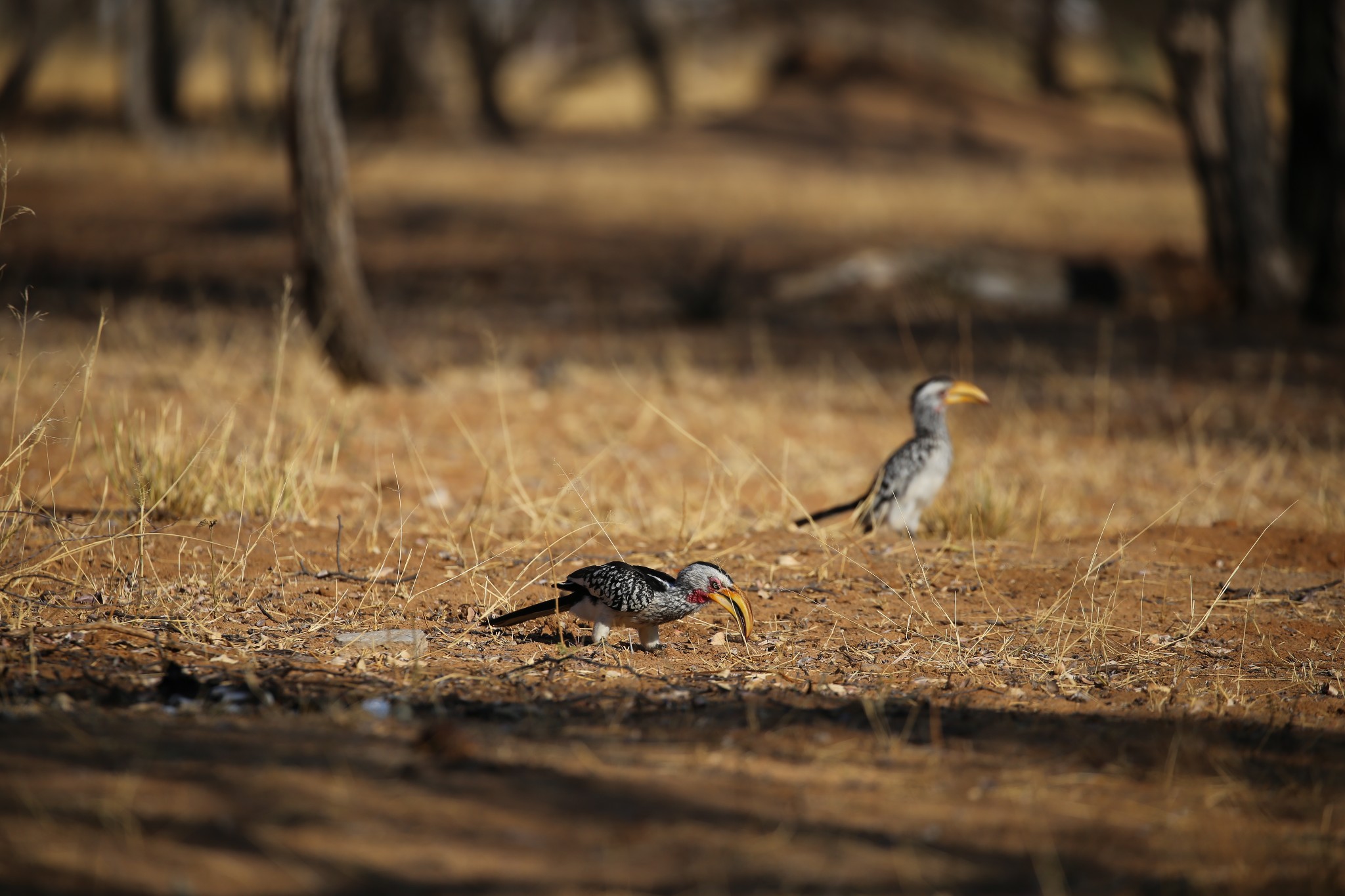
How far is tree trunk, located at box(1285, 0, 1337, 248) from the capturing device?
1154 cm

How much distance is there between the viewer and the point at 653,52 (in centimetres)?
3147

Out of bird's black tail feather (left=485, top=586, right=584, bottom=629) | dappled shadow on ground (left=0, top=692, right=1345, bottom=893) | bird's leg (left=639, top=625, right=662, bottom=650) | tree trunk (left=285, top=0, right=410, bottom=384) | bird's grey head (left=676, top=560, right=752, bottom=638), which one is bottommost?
dappled shadow on ground (left=0, top=692, right=1345, bottom=893)

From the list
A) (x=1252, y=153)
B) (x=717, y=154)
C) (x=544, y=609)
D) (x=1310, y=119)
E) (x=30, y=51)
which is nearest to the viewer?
(x=544, y=609)

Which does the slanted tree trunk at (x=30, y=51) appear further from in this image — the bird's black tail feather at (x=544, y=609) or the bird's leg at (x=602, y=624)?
the bird's leg at (x=602, y=624)

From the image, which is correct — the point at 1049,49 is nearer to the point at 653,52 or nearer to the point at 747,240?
the point at 653,52

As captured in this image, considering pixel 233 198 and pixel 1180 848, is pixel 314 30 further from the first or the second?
pixel 233 198

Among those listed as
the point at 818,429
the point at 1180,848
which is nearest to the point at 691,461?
the point at 818,429

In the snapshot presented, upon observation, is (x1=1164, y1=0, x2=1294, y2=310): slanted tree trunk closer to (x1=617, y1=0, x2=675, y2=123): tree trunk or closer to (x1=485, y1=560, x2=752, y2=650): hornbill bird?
(x1=485, y1=560, x2=752, y2=650): hornbill bird

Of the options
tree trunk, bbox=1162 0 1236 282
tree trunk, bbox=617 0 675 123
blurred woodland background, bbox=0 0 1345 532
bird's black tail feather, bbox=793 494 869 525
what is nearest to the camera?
bird's black tail feather, bbox=793 494 869 525

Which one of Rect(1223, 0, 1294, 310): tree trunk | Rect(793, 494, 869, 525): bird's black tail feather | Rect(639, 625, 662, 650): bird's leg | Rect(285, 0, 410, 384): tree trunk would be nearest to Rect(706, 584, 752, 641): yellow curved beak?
Rect(639, 625, 662, 650): bird's leg

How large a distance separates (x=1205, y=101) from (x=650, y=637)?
1026cm

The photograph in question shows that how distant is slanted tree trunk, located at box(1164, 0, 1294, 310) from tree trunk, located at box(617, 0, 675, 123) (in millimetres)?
20240

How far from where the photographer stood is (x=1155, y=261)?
13977 millimetres

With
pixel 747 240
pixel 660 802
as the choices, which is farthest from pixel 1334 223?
pixel 660 802
